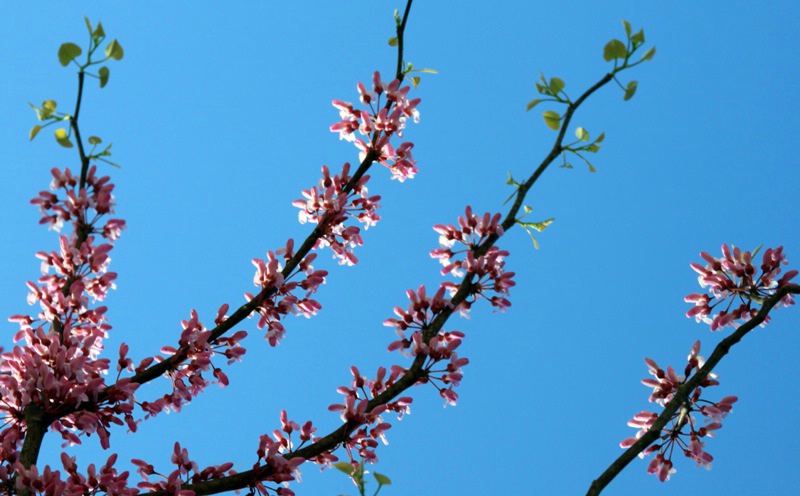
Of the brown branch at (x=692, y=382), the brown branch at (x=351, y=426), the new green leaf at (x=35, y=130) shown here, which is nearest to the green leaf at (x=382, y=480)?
the brown branch at (x=692, y=382)

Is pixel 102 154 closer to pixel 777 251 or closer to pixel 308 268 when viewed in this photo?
pixel 308 268

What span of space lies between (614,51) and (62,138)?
124 inches

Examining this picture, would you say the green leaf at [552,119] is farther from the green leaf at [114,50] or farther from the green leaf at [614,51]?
the green leaf at [114,50]

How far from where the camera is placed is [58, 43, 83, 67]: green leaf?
4.27 metres

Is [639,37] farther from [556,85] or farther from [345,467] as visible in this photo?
[345,467]

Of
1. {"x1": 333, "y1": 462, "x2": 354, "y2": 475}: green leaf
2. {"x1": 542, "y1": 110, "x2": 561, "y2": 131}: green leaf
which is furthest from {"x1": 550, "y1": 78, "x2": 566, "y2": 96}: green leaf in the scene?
{"x1": 333, "y1": 462, "x2": 354, "y2": 475}: green leaf

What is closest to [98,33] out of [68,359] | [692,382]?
[68,359]

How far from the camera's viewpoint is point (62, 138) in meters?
4.64

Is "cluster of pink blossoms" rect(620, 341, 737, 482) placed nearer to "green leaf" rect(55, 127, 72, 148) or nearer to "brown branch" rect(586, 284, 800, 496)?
"brown branch" rect(586, 284, 800, 496)

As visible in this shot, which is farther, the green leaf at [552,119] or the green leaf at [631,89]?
the green leaf at [552,119]

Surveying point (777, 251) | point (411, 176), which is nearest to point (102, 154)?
point (411, 176)

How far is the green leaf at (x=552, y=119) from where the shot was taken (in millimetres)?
4511

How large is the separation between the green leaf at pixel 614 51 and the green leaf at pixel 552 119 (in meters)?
0.49

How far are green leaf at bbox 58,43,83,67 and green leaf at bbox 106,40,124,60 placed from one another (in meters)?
0.16
